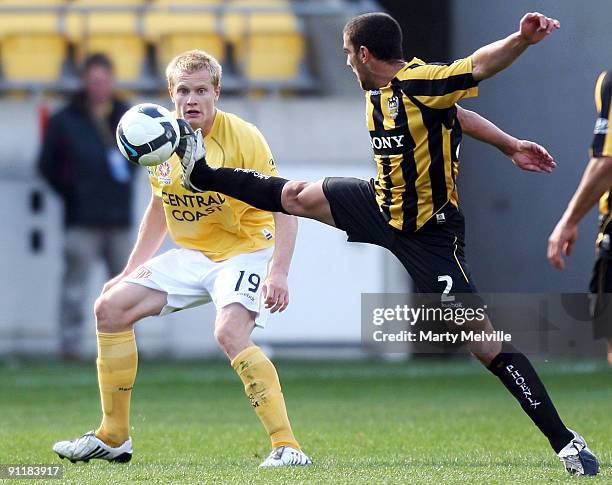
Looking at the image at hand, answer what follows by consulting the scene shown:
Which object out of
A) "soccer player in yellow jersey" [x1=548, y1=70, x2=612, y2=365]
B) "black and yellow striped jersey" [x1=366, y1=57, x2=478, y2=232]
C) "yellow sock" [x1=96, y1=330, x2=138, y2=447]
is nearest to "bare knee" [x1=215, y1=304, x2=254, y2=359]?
"yellow sock" [x1=96, y1=330, x2=138, y2=447]

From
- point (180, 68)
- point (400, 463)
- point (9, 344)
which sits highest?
point (180, 68)

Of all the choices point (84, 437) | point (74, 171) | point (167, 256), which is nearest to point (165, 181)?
point (167, 256)

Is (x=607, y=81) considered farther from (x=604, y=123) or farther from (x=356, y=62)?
(x=356, y=62)

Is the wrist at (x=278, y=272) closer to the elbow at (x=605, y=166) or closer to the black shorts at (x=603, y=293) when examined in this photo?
the elbow at (x=605, y=166)

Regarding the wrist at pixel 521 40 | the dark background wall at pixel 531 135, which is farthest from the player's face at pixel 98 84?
the wrist at pixel 521 40

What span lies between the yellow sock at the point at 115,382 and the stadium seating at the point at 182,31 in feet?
28.9

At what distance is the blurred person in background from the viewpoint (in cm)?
1195

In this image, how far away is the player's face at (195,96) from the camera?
19.1 ft

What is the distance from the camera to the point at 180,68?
19.0ft

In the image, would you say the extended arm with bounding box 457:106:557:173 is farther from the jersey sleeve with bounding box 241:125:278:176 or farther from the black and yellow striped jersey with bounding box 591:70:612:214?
the jersey sleeve with bounding box 241:125:278:176

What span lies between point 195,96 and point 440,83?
4.01 feet

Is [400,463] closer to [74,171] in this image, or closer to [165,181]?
[165,181]

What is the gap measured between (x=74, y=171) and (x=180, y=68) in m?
6.51

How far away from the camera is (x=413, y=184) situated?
5.55 m
